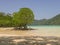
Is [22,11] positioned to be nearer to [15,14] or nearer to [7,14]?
[15,14]

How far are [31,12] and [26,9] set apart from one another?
2194mm

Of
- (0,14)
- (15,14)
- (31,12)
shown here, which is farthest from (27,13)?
(0,14)

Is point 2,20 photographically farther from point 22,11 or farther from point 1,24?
point 22,11

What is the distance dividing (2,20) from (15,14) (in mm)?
34873

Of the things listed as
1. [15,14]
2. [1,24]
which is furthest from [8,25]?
[15,14]

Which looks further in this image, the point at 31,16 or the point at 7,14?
the point at 7,14

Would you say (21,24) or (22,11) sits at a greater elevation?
(22,11)

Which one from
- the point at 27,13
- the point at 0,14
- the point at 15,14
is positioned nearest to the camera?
the point at 27,13

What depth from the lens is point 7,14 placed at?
122 metres

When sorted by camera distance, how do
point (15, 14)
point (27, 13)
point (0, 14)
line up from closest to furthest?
point (27, 13) < point (15, 14) < point (0, 14)

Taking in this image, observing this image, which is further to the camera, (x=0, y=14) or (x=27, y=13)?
(x=0, y=14)

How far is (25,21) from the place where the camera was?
75000 millimetres

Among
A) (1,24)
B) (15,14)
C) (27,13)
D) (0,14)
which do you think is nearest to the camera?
(27,13)

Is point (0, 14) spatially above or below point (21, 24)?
above
